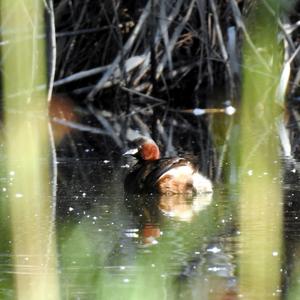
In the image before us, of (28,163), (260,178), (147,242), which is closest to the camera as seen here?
(147,242)

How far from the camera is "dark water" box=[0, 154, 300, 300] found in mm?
3707

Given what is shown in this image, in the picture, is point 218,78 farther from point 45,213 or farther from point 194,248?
point 194,248

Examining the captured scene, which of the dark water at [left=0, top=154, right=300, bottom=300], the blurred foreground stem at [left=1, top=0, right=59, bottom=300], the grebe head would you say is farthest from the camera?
the grebe head

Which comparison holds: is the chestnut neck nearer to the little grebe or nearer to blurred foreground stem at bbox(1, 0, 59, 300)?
the little grebe

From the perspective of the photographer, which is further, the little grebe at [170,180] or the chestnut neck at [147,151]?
the chestnut neck at [147,151]

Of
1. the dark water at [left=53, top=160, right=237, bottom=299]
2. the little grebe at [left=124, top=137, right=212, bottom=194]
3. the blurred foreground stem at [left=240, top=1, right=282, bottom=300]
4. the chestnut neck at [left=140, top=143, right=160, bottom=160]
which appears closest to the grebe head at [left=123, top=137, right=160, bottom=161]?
the chestnut neck at [left=140, top=143, right=160, bottom=160]

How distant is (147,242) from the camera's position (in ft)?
14.6

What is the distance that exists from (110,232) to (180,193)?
3.37 feet

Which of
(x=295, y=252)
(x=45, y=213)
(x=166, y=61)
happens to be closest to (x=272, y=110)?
(x=166, y=61)

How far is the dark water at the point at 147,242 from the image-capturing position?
3707mm

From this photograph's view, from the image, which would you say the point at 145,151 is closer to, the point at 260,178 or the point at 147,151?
the point at 147,151

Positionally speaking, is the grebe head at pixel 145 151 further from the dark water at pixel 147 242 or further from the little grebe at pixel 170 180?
the little grebe at pixel 170 180

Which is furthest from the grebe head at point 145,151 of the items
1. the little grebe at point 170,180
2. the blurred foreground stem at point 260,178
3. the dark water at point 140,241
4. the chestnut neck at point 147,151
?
the blurred foreground stem at point 260,178

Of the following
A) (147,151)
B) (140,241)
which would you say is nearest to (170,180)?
(147,151)
